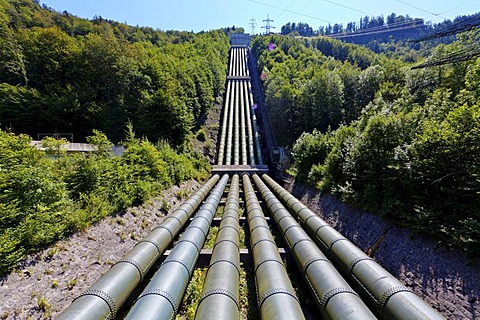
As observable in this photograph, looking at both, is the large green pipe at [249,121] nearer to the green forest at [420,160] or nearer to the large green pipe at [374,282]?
the green forest at [420,160]

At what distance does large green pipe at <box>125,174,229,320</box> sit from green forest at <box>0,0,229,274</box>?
5.51 m

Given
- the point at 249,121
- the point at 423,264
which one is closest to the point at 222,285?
the point at 423,264

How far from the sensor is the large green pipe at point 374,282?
651cm

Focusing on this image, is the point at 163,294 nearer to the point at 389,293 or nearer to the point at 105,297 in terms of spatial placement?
the point at 105,297

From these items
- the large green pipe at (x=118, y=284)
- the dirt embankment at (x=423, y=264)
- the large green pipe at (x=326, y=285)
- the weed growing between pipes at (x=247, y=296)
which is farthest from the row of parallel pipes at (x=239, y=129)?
the large green pipe at (x=326, y=285)

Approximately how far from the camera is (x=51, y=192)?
11117 millimetres

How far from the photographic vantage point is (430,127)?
12.2 metres

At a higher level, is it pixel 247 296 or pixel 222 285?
pixel 222 285

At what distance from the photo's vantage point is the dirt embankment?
27.4 feet

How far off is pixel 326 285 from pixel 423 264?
559 cm

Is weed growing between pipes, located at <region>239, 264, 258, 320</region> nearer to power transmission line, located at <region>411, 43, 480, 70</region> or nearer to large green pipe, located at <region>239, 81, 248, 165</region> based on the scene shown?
power transmission line, located at <region>411, 43, 480, 70</region>

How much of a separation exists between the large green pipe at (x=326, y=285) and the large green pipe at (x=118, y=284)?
667cm

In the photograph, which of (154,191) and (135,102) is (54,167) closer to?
(154,191)

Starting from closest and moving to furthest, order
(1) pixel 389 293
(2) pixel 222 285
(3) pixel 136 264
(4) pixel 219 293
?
Result: (1) pixel 389 293 → (4) pixel 219 293 → (2) pixel 222 285 → (3) pixel 136 264
